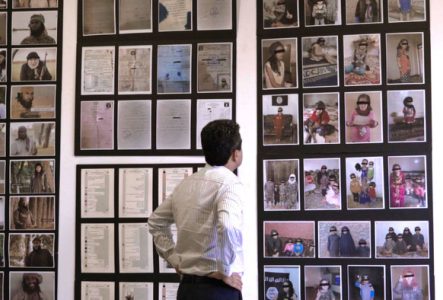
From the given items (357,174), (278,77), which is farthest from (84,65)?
(357,174)

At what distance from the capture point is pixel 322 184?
2432mm

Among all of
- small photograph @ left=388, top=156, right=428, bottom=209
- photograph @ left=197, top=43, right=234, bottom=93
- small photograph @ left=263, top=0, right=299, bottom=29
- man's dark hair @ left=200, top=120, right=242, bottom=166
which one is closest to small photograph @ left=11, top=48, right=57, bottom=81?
photograph @ left=197, top=43, right=234, bottom=93

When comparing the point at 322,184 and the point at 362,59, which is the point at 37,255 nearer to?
the point at 322,184

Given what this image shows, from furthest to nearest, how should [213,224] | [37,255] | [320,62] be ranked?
[37,255] < [320,62] < [213,224]

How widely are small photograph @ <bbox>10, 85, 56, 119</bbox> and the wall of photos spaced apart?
1.14m

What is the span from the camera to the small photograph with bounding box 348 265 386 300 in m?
2.38

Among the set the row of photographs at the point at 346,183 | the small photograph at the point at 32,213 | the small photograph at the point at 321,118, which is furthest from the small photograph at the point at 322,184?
the small photograph at the point at 32,213

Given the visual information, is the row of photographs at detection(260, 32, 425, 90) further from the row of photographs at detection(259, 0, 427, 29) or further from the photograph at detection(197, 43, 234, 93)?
the photograph at detection(197, 43, 234, 93)

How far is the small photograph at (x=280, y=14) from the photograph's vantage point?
2502mm

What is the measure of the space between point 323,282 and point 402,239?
44 cm

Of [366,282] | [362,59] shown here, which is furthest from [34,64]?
[366,282]

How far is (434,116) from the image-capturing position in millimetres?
2385

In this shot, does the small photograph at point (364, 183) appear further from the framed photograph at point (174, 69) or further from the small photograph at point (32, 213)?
the small photograph at point (32, 213)

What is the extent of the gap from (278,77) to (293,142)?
0.34 m
